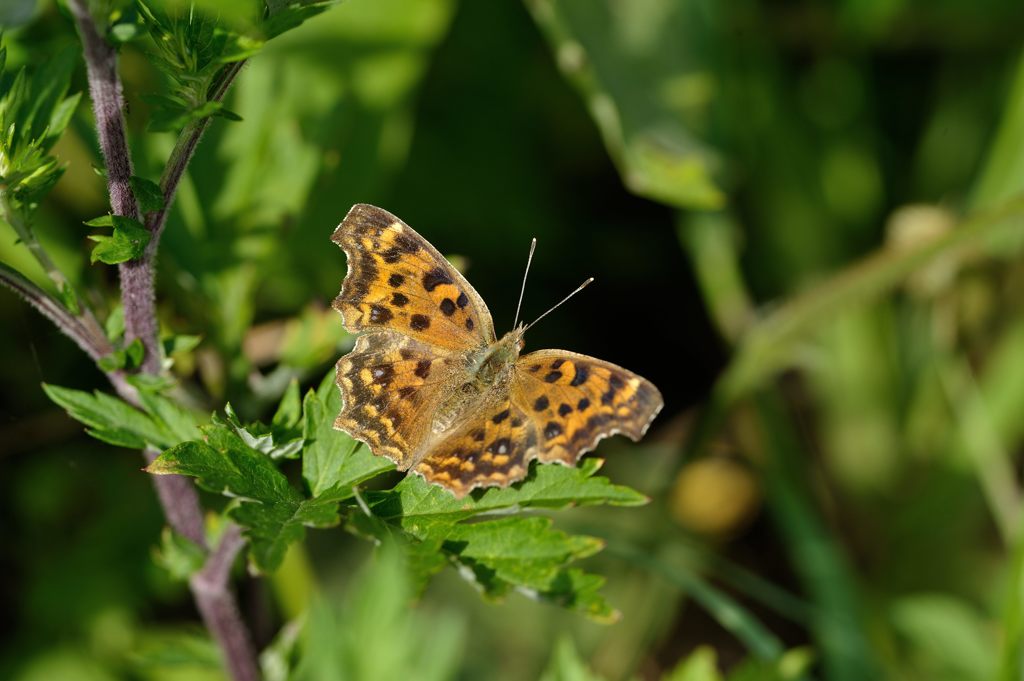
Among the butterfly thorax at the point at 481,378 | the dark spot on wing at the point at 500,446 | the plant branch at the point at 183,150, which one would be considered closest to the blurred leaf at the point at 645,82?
the butterfly thorax at the point at 481,378

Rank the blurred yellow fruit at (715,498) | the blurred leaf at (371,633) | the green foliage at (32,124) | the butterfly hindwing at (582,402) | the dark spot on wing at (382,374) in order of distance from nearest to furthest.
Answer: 1. the blurred leaf at (371,633)
2. the green foliage at (32,124)
3. the butterfly hindwing at (582,402)
4. the dark spot on wing at (382,374)
5. the blurred yellow fruit at (715,498)

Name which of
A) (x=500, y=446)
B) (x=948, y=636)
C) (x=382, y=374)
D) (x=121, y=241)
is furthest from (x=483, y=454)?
(x=948, y=636)

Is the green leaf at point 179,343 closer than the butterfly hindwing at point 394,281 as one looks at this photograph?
Yes

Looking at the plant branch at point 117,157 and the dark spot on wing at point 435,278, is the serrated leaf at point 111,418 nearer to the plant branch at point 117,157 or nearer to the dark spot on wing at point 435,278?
the plant branch at point 117,157

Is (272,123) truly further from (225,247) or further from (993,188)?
(993,188)

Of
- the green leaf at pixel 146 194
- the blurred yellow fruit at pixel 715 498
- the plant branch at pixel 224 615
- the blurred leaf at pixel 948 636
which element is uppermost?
the green leaf at pixel 146 194

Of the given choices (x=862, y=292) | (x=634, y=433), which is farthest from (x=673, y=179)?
(x=634, y=433)

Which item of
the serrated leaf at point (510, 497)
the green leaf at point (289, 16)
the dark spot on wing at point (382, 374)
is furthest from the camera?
the dark spot on wing at point (382, 374)
